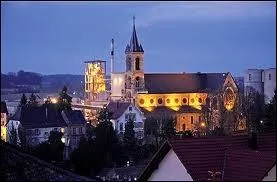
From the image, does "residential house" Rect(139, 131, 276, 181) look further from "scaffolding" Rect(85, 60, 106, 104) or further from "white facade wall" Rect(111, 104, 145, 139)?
"scaffolding" Rect(85, 60, 106, 104)

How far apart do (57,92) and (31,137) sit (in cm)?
680

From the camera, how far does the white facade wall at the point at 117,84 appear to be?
35.1 metres

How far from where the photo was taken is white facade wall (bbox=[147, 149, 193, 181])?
14.8ft

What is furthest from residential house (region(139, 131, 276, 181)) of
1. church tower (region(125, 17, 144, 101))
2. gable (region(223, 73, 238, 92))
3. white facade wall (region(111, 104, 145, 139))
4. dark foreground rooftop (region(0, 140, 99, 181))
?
church tower (region(125, 17, 144, 101))

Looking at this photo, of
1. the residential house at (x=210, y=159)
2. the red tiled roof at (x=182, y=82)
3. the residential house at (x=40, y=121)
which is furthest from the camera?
the red tiled roof at (x=182, y=82)

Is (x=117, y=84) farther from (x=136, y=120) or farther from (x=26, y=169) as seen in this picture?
(x=26, y=169)

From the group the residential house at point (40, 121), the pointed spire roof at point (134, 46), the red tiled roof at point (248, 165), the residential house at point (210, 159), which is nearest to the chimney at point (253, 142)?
the residential house at point (210, 159)

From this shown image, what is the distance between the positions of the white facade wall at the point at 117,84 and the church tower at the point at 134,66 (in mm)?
465

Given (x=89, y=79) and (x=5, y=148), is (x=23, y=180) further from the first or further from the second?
(x=89, y=79)

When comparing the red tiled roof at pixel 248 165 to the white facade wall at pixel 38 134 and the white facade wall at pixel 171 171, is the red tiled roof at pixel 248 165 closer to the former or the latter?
the white facade wall at pixel 171 171

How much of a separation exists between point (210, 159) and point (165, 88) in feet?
95.7

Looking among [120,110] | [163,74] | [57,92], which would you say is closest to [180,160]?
[120,110]

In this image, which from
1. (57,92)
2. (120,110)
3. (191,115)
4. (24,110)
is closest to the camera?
(24,110)

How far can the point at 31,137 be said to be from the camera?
63.7 ft
